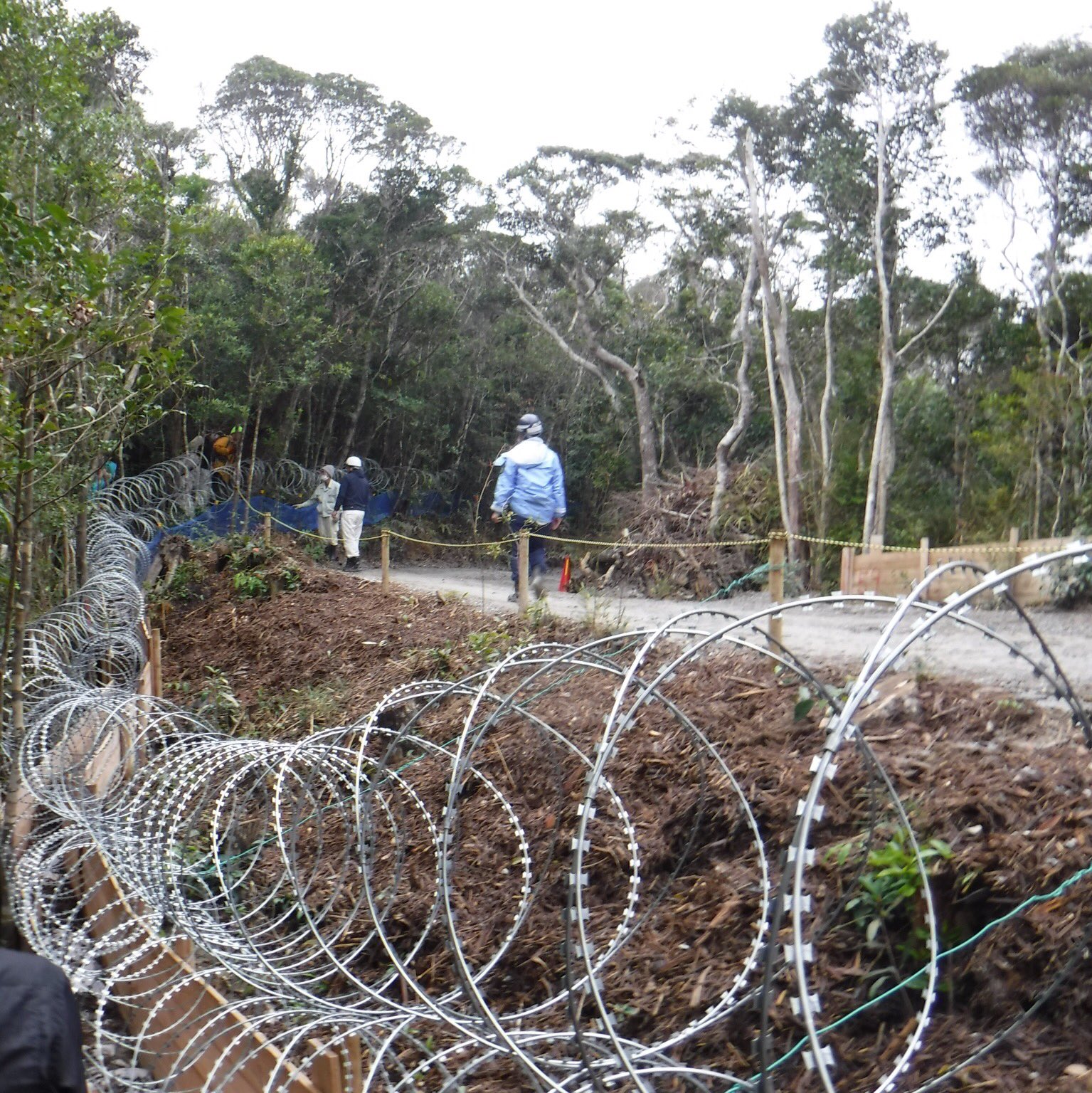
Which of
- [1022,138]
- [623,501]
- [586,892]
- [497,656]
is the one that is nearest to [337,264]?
[623,501]

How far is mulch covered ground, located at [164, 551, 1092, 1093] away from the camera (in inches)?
160

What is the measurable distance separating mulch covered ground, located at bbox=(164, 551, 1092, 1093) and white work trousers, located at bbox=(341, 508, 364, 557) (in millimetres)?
9818

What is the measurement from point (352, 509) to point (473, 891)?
39.8 feet

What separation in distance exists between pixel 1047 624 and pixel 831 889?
5.99 metres

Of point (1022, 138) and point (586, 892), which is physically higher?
point (1022, 138)

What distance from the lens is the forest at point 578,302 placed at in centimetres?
923

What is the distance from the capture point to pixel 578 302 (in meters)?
25.0

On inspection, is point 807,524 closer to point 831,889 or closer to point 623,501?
point 623,501

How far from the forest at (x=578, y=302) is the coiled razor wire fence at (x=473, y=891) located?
1681 mm

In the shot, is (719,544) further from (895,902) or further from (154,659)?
(154,659)

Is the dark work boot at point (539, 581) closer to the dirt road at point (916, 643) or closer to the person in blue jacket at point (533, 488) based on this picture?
the person in blue jacket at point (533, 488)

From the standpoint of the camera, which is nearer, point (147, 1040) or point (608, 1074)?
point (608, 1074)

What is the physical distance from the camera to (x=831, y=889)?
4.60m

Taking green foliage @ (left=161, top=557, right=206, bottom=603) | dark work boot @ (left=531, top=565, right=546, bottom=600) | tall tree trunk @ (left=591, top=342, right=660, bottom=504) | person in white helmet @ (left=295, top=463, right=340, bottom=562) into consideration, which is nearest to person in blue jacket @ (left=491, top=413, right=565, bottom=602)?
dark work boot @ (left=531, top=565, right=546, bottom=600)
